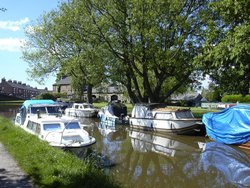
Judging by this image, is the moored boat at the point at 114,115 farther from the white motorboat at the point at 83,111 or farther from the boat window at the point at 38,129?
the boat window at the point at 38,129

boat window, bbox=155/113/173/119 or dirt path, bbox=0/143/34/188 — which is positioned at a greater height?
boat window, bbox=155/113/173/119

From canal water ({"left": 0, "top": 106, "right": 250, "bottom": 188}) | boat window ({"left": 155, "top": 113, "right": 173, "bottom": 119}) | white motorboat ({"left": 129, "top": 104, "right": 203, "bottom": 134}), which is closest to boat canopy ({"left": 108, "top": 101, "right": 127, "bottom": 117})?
white motorboat ({"left": 129, "top": 104, "right": 203, "bottom": 134})

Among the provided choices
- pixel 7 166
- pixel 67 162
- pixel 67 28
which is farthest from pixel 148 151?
pixel 67 28

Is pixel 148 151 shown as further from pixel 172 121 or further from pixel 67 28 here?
pixel 67 28

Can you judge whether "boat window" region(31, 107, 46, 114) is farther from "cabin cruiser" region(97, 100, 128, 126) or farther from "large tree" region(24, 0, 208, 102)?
"cabin cruiser" region(97, 100, 128, 126)

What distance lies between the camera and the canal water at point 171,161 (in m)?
14.7

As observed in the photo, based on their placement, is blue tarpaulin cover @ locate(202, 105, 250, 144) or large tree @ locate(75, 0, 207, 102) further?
large tree @ locate(75, 0, 207, 102)

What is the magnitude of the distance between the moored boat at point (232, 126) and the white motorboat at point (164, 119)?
256 centimetres

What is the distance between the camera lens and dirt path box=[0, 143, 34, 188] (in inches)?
384

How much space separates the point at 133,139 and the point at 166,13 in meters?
11.8

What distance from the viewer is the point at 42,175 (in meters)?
10.6

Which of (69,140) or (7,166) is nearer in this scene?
(7,166)

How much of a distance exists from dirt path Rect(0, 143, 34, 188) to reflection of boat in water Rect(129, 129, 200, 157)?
35.6 feet

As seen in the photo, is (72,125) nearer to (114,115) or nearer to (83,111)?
(114,115)
